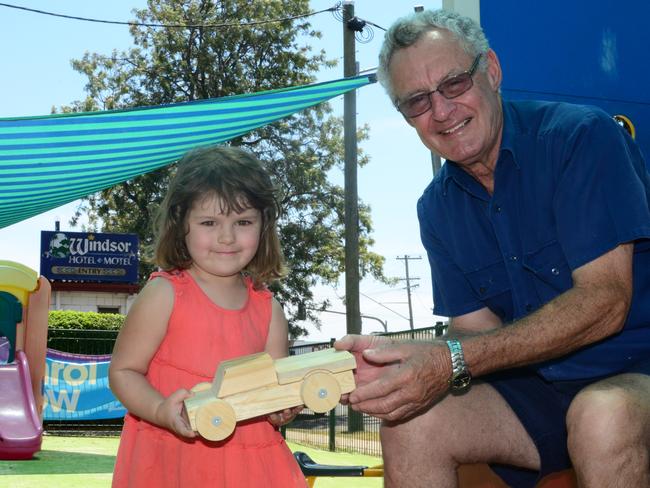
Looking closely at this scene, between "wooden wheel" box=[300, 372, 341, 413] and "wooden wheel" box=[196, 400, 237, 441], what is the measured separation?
6.7 inches

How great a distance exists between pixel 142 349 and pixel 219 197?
0.52 metres

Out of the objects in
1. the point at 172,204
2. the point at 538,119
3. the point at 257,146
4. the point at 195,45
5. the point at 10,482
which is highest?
the point at 195,45

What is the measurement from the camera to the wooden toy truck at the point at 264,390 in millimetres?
1856

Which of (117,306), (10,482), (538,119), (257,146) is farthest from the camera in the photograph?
(117,306)

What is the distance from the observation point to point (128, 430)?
254 cm

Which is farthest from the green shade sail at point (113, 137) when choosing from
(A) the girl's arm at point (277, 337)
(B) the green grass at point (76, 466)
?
(A) the girl's arm at point (277, 337)

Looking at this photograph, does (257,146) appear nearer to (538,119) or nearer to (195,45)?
(195,45)

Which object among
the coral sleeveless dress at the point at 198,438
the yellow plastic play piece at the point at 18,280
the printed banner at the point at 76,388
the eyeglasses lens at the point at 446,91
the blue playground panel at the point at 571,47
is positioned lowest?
the printed banner at the point at 76,388

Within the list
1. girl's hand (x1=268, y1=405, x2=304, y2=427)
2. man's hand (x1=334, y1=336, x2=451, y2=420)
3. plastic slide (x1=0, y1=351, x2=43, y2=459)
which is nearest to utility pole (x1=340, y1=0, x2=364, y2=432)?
plastic slide (x1=0, y1=351, x2=43, y2=459)

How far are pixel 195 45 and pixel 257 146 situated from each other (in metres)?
3.45

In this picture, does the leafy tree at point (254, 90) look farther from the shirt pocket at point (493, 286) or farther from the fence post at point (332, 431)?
the shirt pocket at point (493, 286)

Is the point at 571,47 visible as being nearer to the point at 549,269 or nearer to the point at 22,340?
the point at 549,269

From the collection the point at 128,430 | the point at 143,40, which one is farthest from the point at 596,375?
the point at 143,40

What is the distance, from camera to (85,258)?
27156mm
